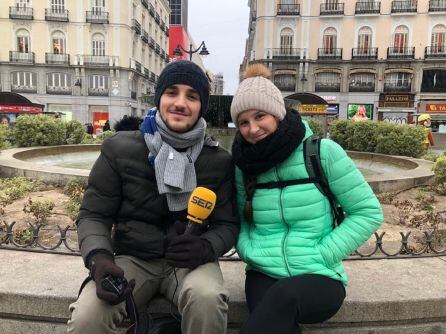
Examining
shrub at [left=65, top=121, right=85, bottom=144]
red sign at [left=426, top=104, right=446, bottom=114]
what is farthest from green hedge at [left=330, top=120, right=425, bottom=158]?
red sign at [left=426, top=104, right=446, bottom=114]

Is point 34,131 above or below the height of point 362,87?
below

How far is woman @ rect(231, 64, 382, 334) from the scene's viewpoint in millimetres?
2160

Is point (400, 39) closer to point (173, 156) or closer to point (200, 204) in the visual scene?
point (173, 156)

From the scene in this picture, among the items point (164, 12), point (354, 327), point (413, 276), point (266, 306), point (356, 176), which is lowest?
point (354, 327)

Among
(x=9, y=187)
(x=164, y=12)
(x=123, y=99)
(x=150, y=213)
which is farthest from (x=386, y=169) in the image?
(x=164, y=12)

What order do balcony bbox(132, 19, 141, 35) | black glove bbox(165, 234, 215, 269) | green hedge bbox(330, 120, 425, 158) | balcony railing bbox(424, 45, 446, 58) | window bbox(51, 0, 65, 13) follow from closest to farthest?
black glove bbox(165, 234, 215, 269)
green hedge bbox(330, 120, 425, 158)
balcony railing bbox(424, 45, 446, 58)
window bbox(51, 0, 65, 13)
balcony bbox(132, 19, 141, 35)

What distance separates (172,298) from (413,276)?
5.65ft

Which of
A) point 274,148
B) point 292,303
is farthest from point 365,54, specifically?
point 292,303

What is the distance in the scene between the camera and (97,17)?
38.3 meters

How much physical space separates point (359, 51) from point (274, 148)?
39070mm

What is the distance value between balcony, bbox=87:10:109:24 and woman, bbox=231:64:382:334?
1568 inches

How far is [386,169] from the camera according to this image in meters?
9.83

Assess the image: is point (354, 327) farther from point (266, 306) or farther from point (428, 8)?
point (428, 8)

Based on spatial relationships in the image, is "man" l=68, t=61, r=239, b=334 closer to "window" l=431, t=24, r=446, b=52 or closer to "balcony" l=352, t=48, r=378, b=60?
"balcony" l=352, t=48, r=378, b=60
